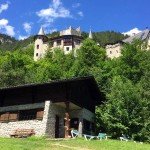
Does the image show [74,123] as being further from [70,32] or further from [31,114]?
[70,32]

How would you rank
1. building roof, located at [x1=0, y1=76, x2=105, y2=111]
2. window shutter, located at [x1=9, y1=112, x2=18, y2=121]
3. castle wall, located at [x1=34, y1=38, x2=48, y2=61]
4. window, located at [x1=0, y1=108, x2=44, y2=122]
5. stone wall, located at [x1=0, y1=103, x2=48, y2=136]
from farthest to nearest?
castle wall, located at [x1=34, y1=38, x2=48, y2=61]
window shutter, located at [x1=9, y1=112, x2=18, y2=121]
window, located at [x1=0, y1=108, x2=44, y2=122]
building roof, located at [x1=0, y1=76, x2=105, y2=111]
stone wall, located at [x1=0, y1=103, x2=48, y2=136]

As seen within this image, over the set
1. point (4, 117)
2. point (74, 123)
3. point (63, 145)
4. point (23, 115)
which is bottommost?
point (63, 145)

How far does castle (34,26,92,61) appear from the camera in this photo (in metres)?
127

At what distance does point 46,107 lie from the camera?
35500 mm

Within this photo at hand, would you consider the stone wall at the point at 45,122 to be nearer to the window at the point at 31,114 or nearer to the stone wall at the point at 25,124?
the stone wall at the point at 25,124

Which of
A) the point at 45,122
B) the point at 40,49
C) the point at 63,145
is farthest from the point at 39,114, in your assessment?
the point at 40,49

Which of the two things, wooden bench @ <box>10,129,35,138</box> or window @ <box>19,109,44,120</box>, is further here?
window @ <box>19,109,44,120</box>

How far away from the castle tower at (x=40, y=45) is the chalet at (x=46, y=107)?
9204cm

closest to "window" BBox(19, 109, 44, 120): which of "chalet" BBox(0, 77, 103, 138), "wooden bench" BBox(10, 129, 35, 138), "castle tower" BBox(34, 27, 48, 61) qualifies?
"chalet" BBox(0, 77, 103, 138)

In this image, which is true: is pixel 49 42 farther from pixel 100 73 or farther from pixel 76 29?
pixel 100 73

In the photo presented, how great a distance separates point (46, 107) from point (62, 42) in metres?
94.5

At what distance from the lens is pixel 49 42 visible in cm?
13175

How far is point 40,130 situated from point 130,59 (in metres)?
44.2

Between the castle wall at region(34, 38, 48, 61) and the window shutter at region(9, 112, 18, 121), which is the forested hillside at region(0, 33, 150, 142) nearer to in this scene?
the window shutter at region(9, 112, 18, 121)
